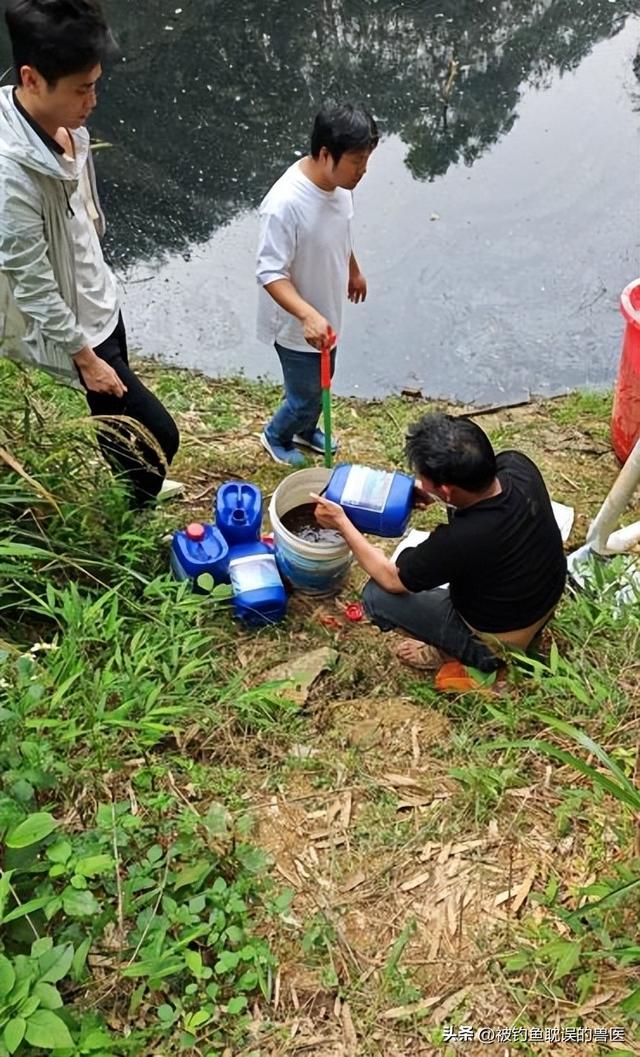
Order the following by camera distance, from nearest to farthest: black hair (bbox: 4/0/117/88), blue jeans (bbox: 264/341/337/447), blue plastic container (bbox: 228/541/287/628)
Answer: black hair (bbox: 4/0/117/88) < blue plastic container (bbox: 228/541/287/628) < blue jeans (bbox: 264/341/337/447)

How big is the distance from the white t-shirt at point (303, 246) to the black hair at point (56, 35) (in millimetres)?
1016

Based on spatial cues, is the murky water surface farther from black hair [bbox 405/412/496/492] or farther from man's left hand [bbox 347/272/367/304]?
man's left hand [bbox 347/272/367/304]

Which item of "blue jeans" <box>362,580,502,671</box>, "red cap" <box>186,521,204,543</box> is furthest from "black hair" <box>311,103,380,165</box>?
"blue jeans" <box>362,580,502,671</box>

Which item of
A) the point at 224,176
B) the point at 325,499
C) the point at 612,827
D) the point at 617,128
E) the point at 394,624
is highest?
the point at 617,128

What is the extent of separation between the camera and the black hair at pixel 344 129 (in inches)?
112

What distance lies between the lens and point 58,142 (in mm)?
2336

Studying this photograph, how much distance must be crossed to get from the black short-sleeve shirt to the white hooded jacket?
4.01 ft

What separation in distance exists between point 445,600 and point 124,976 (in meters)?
1.54

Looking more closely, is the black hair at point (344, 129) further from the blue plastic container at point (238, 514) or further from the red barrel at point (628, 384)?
the red barrel at point (628, 384)

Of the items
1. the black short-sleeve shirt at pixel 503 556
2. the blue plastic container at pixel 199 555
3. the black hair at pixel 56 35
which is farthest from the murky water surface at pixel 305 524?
the black hair at pixel 56 35

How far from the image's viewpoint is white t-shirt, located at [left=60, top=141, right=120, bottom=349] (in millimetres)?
2541

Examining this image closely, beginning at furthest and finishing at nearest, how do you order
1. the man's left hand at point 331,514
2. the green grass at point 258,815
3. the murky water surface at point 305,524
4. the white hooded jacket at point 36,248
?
the murky water surface at point 305,524 → the man's left hand at point 331,514 → the white hooded jacket at point 36,248 → the green grass at point 258,815

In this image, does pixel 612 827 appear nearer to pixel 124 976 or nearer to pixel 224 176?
pixel 124 976

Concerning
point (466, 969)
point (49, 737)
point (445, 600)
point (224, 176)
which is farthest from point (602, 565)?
point (224, 176)
